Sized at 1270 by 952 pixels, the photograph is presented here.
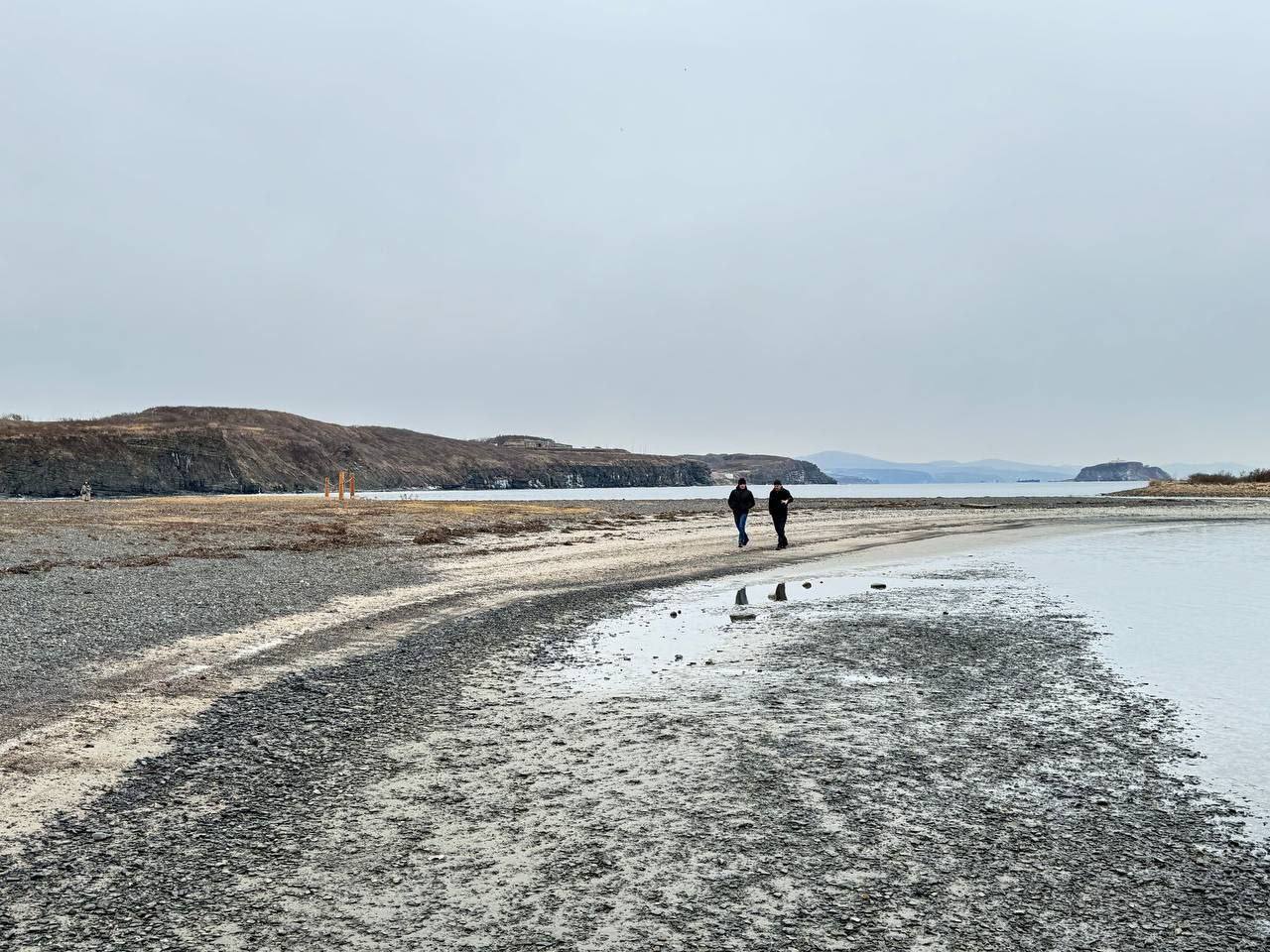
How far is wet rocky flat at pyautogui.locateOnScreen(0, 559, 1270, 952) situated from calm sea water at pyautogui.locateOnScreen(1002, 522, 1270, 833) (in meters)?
0.47

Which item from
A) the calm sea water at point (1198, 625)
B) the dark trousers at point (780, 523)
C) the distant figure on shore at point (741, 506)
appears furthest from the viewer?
the distant figure on shore at point (741, 506)

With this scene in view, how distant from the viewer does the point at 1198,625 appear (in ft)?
52.9

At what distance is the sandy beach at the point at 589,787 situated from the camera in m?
5.02

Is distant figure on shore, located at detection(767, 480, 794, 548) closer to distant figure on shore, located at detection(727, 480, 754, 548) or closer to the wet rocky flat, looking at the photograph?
distant figure on shore, located at detection(727, 480, 754, 548)

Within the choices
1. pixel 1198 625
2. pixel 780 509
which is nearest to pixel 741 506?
pixel 780 509

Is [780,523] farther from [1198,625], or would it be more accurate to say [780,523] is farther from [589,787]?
[589,787]

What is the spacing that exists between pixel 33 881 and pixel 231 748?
9.21 ft

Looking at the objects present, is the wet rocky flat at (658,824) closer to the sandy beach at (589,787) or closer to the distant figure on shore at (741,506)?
the sandy beach at (589,787)

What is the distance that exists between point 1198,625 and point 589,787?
44.7ft

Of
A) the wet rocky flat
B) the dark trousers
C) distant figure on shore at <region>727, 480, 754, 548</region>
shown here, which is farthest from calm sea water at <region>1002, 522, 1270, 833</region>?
distant figure on shore at <region>727, 480, 754, 548</region>

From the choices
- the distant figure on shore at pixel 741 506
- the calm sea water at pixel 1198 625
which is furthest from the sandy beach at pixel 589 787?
the distant figure on shore at pixel 741 506

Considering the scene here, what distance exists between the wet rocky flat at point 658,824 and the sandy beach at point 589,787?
31 mm

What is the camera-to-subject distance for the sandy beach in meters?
5.02

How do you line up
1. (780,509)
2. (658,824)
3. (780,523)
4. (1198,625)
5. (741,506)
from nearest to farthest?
(658,824), (1198,625), (780,523), (741,506), (780,509)
